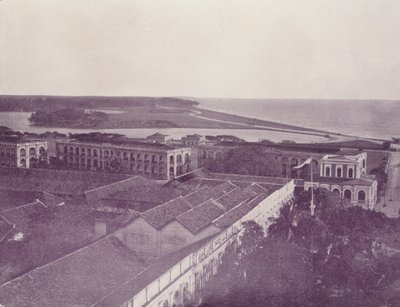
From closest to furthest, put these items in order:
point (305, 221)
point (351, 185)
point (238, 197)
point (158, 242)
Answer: point (158, 242) → point (305, 221) → point (238, 197) → point (351, 185)

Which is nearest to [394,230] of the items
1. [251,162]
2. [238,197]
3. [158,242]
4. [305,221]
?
[305,221]

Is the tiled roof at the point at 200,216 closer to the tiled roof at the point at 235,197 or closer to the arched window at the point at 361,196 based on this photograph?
the tiled roof at the point at 235,197

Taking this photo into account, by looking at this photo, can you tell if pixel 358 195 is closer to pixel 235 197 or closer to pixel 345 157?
pixel 345 157

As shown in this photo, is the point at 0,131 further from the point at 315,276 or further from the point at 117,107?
the point at 315,276

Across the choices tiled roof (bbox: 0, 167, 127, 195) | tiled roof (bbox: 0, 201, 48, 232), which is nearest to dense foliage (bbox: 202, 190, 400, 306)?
tiled roof (bbox: 0, 201, 48, 232)

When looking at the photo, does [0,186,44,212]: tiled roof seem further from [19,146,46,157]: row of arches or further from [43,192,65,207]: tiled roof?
[19,146,46,157]: row of arches

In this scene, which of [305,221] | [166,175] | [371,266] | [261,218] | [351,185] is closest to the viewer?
[371,266]
